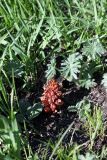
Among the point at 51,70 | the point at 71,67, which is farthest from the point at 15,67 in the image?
the point at 71,67

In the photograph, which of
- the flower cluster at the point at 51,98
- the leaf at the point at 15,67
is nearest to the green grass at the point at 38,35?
the leaf at the point at 15,67

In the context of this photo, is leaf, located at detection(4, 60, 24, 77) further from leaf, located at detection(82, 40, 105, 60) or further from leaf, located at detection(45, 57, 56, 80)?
leaf, located at detection(82, 40, 105, 60)

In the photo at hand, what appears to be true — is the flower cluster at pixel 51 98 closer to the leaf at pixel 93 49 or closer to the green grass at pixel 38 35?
the green grass at pixel 38 35

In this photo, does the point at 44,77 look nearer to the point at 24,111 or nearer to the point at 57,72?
the point at 57,72

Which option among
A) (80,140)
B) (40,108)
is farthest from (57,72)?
(80,140)

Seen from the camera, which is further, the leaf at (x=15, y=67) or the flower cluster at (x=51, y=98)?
the leaf at (x=15, y=67)

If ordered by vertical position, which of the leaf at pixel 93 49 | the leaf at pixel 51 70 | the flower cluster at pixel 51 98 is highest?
the leaf at pixel 93 49
